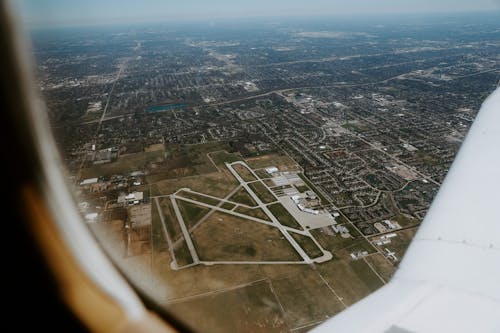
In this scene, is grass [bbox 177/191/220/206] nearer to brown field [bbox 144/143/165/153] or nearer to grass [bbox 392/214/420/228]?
brown field [bbox 144/143/165/153]

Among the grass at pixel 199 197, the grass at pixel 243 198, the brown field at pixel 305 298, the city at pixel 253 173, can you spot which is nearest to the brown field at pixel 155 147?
the city at pixel 253 173

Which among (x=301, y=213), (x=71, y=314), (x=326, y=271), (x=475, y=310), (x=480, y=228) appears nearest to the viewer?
(x=71, y=314)

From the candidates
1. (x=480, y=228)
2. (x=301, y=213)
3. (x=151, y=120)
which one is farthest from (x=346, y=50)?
(x=480, y=228)

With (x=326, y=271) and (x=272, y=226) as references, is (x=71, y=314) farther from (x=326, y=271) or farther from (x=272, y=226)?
(x=272, y=226)

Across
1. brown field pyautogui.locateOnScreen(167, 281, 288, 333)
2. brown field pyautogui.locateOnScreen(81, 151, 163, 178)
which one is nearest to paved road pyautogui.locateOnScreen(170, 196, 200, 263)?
brown field pyautogui.locateOnScreen(167, 281, 288, 333)

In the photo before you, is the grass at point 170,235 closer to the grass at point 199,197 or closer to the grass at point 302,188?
the grass at point 199,197

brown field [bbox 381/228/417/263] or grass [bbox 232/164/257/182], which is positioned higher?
grass [bbox 232/164/257/182]

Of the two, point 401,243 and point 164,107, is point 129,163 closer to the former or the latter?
point 164,107
